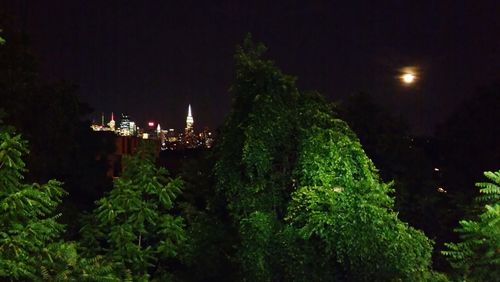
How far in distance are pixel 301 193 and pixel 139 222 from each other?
124 inches

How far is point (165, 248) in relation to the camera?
915 cm

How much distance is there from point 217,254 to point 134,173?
197 cm

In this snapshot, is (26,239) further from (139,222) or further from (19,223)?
(139,222)

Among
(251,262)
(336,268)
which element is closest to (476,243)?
(336,268)

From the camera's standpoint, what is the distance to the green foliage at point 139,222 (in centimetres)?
899

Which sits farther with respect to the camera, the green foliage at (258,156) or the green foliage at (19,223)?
the green foliage at (258,156)

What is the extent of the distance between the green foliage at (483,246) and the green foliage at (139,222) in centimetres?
406

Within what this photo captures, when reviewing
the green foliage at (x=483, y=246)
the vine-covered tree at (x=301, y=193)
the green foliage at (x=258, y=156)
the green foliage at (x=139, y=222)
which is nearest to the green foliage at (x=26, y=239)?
the green foliage at (x=139, y=222)

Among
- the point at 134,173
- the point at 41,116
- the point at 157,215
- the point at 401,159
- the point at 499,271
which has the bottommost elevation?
the point at 499,271

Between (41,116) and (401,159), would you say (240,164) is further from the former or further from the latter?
(401,159)

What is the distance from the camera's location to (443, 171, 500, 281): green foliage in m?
7.37

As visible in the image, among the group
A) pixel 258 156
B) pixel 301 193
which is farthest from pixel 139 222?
pixel 301 193

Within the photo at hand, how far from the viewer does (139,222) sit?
9.11 metres

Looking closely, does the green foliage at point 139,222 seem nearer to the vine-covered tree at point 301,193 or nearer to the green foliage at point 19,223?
the green foliage at point 19,223
